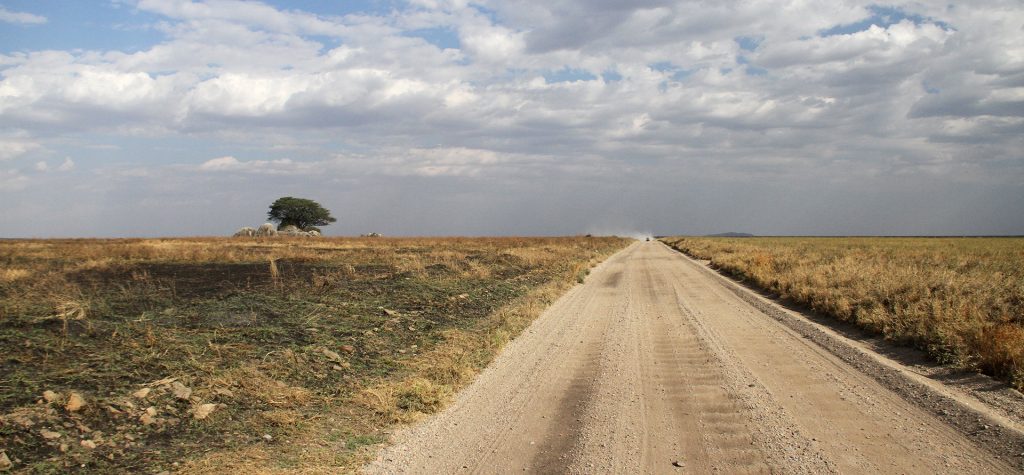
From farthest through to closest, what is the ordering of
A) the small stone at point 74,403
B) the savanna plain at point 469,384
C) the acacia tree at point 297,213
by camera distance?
1. the acacia tree at point 297,213
2. the small stone at point 74,403
3. the savanna plain at point 469,384

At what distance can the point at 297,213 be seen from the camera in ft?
334

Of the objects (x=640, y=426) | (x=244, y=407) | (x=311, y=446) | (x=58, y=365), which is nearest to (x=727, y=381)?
(x=640, y=426)

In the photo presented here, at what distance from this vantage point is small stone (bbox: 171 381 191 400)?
22.9ft

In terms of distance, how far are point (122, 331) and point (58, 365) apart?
1.95 m

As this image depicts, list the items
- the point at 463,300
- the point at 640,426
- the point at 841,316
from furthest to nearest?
the point at 463,300 → the point at 841,316 → the point at 640,426

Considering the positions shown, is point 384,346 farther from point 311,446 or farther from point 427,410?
point 311,446

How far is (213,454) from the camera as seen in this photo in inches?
225

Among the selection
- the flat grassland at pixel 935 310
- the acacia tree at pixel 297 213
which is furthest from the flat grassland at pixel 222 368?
the acacia tree at pixel 297 213

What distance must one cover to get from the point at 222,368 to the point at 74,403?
2165mm

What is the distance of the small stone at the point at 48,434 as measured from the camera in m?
5.56

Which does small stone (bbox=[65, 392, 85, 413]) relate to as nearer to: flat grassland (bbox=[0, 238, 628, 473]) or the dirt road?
flat grassland (bbox=[0, 238, 628, 473])

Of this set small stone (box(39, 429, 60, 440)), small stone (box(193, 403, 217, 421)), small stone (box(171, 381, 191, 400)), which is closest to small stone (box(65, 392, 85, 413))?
small stone (box(39, 429, 60, 440))

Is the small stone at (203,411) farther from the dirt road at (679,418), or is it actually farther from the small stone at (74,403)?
the dirt road at (679,418)

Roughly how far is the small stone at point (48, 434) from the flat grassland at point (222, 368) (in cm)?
2
